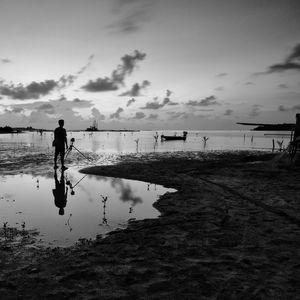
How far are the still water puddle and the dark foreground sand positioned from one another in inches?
25.4

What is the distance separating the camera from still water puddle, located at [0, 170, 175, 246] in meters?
7.26

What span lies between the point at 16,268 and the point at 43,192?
269 inches

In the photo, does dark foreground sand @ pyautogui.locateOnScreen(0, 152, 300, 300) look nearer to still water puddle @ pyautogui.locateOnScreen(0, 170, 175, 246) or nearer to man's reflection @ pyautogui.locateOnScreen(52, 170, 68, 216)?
still water puddle @ pyautogui.locateOnScreen(0, 170, 175, 246)

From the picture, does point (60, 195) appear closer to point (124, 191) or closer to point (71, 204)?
point (71, 204)

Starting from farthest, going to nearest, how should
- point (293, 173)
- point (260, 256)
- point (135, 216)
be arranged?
point (293, 173) → point (135, 216) → point (260, 256)

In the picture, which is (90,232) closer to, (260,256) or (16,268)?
(16,268)

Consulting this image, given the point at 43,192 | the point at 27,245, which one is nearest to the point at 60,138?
the point at 43,192

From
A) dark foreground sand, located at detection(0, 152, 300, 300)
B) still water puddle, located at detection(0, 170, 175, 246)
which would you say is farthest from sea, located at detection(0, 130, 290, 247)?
dark foreground sand, located at detection(0, 152, 300, 300)

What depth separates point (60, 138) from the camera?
1692 centimetres

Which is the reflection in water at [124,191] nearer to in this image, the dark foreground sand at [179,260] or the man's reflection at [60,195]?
the dark foreground sand at [179,260]

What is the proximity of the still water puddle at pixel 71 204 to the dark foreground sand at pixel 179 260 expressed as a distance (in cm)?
65

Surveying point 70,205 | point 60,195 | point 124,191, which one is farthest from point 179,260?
point 60,195

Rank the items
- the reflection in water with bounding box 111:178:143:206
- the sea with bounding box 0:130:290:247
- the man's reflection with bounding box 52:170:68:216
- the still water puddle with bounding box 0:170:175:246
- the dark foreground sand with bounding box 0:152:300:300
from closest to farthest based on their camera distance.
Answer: the dark foreground sand with bounding box 0:152:300:300, the sea with bounding box 0:130:290:247, the still water puddle with bounding box 0:170:175:246, the man's reflection with bounding box 52:170:68:216, the reflection in water with bounding box 111:178:143:206

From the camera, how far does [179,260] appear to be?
518cm
